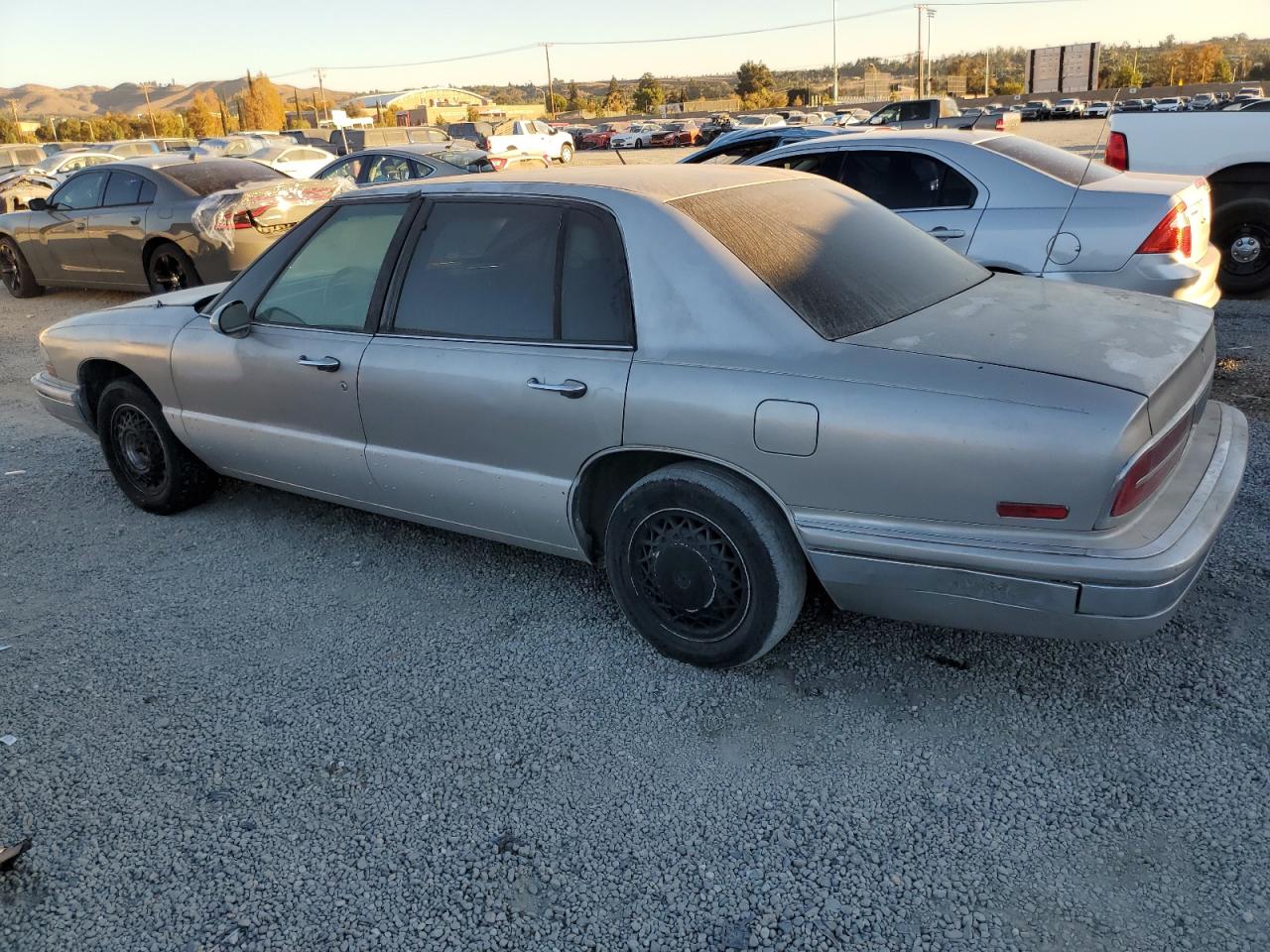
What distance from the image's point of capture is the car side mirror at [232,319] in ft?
13.0

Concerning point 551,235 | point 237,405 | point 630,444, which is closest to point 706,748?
point 630,444

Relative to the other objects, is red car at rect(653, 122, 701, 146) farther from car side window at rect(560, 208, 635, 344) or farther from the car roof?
car side window at rect(560, 208, 635, 344)

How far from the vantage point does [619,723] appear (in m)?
2.96

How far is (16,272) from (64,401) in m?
8.46

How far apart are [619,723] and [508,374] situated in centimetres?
123

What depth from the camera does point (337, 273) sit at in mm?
3916

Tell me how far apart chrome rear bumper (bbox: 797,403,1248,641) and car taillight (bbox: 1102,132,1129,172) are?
21.6ft

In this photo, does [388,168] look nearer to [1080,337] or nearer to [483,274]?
[483,274]

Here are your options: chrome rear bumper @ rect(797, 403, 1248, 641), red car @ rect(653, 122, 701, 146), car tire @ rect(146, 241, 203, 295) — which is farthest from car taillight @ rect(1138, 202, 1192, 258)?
red car @ rect(653, 122, 701, 146)

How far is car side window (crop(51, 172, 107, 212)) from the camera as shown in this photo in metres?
10.2

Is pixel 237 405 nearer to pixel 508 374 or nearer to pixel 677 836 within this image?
pixel 508 374

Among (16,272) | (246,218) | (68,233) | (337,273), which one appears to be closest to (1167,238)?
(337,273)

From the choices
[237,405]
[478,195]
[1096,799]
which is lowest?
[1096,799]

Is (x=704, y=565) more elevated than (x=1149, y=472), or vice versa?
(x=1149, y=472)
